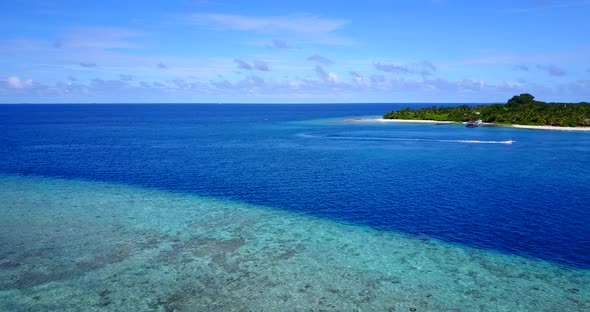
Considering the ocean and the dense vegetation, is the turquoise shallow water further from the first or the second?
the dense vegetation

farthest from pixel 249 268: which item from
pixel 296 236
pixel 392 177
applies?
pixel 392 177

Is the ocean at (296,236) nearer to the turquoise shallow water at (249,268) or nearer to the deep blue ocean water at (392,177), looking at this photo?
the turquoise shallow water at (249,268)

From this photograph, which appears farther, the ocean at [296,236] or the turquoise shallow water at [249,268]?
the ocean at [296,236]

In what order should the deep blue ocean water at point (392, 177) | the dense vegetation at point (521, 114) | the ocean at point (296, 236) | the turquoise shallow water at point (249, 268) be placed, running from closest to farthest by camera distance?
1. the turquoise shallow water at point (249, 268)
2. the ocean at point (296, 236)
3. the deep blue ocean water at point (392, 177)
4. the dense vegetation at point (521, 114)

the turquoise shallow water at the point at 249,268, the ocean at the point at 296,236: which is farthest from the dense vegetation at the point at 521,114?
the turquoise shallow water at the point at 249,268

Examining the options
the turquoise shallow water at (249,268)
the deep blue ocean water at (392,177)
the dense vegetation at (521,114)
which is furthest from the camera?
the dense vegetation at (521,114)
